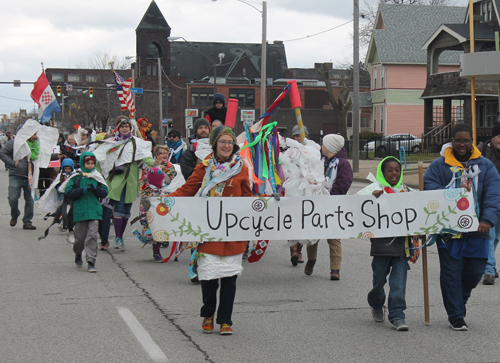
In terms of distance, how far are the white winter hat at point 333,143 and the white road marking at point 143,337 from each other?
3.26 metres

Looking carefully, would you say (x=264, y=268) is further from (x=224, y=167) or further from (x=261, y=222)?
(x=224, y=167)

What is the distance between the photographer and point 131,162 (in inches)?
418

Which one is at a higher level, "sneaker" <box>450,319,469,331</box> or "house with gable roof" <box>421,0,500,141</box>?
"house with gable roof" <box>421,0,500,141</box>

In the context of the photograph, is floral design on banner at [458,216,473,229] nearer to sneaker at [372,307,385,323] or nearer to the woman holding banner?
sneaker at [372,307,385,323]

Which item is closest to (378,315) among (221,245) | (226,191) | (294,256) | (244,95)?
(221,245)

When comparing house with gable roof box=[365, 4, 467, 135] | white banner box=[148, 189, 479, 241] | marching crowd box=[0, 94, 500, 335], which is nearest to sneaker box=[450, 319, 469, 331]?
marching crowd box=[0, 94, 500, 335]

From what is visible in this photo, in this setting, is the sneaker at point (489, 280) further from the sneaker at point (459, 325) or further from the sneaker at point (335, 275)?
the sneaker at point (459, 325)

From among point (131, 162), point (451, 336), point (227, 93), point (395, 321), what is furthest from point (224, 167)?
point (227, 93)

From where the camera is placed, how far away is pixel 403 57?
51.9 metres

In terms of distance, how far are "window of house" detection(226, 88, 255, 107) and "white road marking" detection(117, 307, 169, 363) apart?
79.6m

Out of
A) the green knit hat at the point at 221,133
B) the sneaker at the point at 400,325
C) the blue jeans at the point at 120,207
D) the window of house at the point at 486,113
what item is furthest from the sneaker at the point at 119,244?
the window of house at the point at 486,113

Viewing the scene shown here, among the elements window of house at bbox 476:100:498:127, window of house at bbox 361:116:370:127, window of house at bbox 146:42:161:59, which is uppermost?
window of house at bbox 146:42:161:59

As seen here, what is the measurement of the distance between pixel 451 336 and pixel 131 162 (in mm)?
6304

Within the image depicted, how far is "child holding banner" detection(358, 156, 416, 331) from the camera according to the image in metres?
5.88
